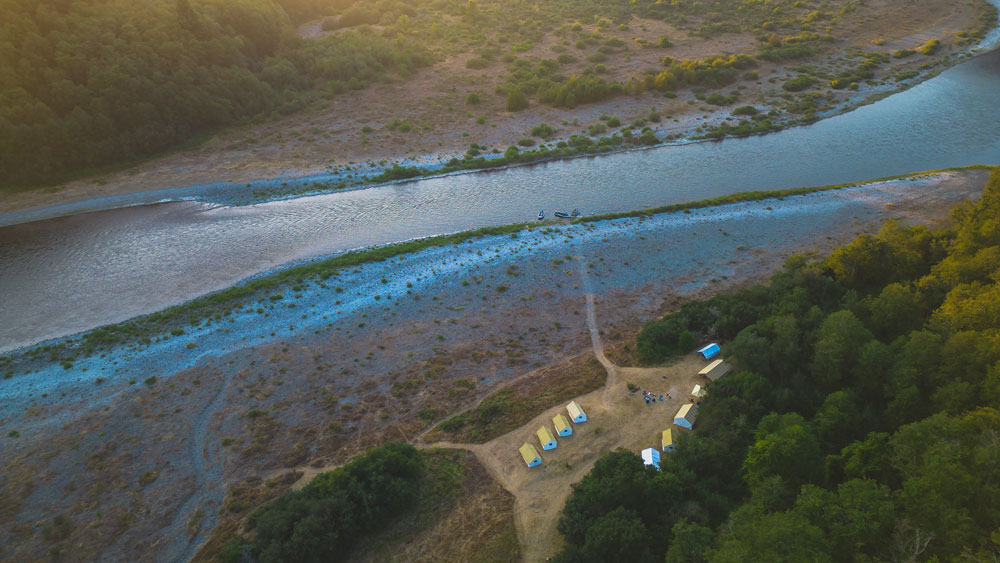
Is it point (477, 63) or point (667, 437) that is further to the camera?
point (477, 63)

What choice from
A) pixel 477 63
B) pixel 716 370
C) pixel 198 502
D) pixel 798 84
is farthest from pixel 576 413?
pixel 477 63

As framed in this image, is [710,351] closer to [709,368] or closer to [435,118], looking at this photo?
[709,368]

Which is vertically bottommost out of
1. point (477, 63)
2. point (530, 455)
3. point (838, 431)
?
point (530, 455)

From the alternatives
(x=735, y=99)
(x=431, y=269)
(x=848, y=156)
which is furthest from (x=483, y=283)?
(x=735, y=99)

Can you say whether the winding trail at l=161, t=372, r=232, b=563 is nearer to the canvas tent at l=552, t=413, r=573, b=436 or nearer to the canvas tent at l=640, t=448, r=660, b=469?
the canvas tent at l=552, t=413, r=573, b=436

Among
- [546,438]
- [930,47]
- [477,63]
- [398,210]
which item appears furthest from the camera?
[477,63]

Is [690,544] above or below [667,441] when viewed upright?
above

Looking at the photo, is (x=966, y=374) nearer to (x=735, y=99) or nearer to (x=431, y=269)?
(x=431, y=269)

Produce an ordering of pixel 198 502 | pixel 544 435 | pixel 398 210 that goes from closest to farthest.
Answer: pixel 198 502
pixel 544 435
pixel 398 210
